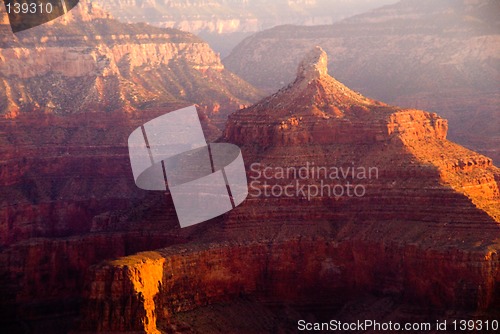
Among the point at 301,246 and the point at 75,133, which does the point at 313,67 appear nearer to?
the point at 301,246

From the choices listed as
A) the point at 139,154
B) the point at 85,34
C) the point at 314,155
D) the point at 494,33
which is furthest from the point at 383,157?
the point at 494,33

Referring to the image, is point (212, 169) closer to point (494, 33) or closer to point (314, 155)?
point (314, 155)

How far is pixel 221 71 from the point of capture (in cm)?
16225

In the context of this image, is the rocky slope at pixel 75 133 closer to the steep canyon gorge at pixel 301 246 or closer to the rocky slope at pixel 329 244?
the steep canyon gorge at pixel 301 246

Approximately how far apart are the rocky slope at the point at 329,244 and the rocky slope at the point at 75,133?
5714 mm

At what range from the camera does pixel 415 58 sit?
6678 inches

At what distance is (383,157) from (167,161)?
1974 centimetres

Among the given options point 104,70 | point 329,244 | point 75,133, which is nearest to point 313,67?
point 329,244

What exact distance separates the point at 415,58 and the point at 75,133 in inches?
2037

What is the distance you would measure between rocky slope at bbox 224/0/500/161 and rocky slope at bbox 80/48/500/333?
40.3 meters

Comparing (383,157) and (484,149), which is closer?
(383,157)

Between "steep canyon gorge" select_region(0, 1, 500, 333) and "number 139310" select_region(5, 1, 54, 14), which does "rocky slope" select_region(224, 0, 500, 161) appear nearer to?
"number 139310" select_region(5, 1, 54, 14)

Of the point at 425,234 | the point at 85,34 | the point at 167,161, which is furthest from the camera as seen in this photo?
the point at 85,34

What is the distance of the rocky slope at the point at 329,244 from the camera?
80125 millimetres
